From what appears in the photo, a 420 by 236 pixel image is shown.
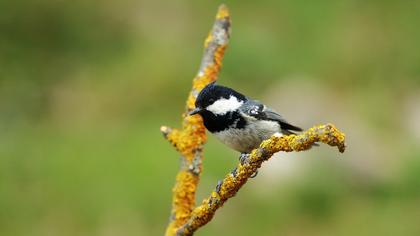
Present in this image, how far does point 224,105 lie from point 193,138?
0.80m

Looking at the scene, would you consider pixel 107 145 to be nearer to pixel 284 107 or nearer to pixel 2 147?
pixel 2 147

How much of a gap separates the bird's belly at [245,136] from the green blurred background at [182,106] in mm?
2054

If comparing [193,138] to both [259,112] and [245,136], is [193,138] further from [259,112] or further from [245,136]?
[259,112]

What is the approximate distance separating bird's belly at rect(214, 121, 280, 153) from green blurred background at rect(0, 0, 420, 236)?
2054 millimetres

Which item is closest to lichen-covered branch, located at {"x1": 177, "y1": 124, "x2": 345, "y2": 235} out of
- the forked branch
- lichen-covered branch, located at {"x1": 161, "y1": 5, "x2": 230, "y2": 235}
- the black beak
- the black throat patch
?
the forked branch

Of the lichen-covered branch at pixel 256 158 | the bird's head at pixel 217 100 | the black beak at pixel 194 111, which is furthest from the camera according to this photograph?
the bird's head at pixel 217 100

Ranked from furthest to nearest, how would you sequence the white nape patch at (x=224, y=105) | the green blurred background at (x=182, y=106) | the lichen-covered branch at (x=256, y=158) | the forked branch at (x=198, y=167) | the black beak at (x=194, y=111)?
the green blurred background at (x=182, y=106) < the white nape patch at (x=224, y=105) < the black beak at (x=194, y=111) < the forked branch at (x=198, y=167) < the lichen-covered branch at (x=256, y=158)

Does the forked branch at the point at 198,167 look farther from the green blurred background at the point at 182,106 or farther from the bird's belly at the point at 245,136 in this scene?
the green blurred background at the point at 182,106

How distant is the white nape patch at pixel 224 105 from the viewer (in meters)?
4.05

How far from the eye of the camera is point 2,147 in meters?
6.71

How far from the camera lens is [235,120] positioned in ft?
13.7

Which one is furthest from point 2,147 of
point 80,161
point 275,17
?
point 275,17

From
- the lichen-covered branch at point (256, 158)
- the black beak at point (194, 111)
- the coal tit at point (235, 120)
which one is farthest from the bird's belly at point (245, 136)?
the lichen-covered branch at point (256, 158)

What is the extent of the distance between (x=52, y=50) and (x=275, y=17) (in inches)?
89.6
